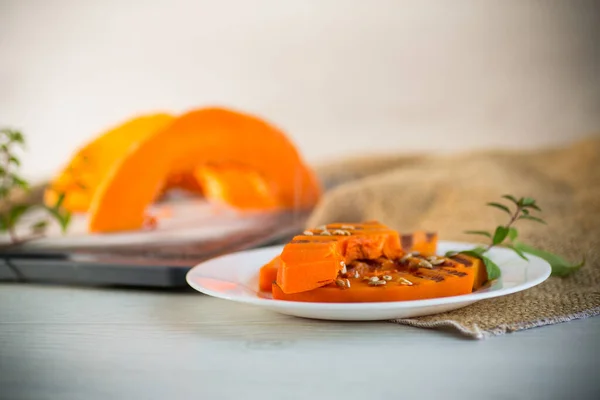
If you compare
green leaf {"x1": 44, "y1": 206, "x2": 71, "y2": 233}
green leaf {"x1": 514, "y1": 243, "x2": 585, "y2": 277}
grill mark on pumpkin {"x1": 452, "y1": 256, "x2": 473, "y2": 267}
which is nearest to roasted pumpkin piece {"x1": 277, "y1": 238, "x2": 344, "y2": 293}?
grill mark on pumpkin {"x1": 452, "y1": 256, "x2": 473, "y2": 267}

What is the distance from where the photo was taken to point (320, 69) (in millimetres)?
1395

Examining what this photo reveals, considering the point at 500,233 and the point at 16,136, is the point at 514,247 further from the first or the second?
the point at 16,136

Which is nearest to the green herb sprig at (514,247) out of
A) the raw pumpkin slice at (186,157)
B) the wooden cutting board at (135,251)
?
the wooden cutting board at (135,251)

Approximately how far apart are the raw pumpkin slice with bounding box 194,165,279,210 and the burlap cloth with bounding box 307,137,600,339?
0.10 meters

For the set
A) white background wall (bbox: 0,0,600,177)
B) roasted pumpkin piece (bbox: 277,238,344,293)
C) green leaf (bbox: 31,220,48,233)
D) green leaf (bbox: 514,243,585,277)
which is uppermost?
white background wall (bbox: 0,0,600,177)

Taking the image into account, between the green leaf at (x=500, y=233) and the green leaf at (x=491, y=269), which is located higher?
the green leaf at (x=500, y=233)

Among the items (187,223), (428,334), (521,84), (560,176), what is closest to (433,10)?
(521,84)

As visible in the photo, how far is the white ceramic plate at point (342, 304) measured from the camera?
19.7 inches

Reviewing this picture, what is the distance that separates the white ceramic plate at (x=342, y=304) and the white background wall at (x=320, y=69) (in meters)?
0.65

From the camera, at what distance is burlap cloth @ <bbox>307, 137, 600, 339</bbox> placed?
0.57 m

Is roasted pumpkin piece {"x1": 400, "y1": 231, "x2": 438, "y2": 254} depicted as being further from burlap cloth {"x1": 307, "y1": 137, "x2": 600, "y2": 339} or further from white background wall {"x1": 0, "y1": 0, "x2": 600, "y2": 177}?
white background wall {"x1": 0, "y1": 0, "x2": 600, "y2": 177}

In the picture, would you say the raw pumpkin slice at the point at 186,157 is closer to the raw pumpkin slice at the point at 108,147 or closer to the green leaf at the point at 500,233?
the raw pumpkin slice at the point at 108,147

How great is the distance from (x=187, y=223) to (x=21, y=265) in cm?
27

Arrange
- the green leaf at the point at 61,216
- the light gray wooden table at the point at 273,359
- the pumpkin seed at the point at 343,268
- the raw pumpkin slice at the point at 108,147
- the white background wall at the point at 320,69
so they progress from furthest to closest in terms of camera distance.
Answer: the white background wall at the point at 320,69 → the raw pumpkin slice at the point at 108,147 → the green leaf at the point at 61,216 → the pumpkin seed at the point at 343,268 → the light gray wooden table at the point at 273,359
